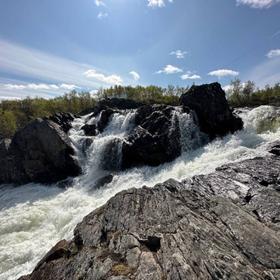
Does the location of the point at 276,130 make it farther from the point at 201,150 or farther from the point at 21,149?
the point at 21,149

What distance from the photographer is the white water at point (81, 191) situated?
18.6m

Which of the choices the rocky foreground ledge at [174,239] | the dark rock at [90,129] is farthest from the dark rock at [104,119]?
the rocky foreground ledge at [174,239]

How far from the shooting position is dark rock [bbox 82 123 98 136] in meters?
45.0

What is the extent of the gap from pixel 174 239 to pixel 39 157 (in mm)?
32657

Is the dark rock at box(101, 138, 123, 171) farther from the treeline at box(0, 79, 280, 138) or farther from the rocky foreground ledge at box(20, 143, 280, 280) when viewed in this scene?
the treeline at box(0, 79, 280, 138)

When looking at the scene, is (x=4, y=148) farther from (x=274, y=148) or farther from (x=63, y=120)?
(x=274, y=148)

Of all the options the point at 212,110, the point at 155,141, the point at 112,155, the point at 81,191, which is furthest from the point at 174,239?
the point at 212,110

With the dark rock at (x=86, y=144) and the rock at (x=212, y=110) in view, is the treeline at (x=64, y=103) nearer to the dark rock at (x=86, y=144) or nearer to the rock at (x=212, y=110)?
the dark rock at (x=86, y=144)

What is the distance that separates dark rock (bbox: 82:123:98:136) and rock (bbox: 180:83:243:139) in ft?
57.9

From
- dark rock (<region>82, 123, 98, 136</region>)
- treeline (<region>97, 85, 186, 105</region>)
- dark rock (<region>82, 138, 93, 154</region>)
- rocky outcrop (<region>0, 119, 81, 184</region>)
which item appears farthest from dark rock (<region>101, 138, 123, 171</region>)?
treeline (<region>97, 85, 186, 105</region>)

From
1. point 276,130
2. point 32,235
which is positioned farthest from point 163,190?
point 276,130

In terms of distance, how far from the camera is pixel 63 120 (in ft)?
160

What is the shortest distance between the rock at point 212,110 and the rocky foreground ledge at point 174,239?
749 inches

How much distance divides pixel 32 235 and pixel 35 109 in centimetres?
8079
